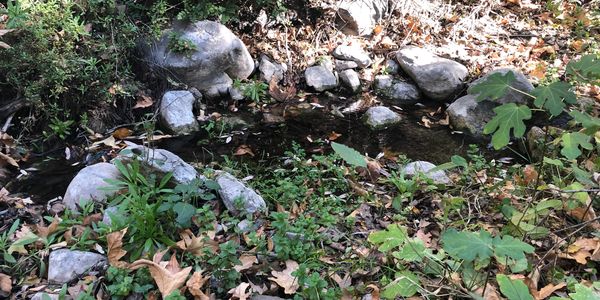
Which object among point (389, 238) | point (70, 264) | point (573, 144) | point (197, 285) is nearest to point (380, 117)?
point (573, 144)

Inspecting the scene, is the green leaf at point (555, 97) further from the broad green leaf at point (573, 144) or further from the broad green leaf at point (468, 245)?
the broad green leaf at point (468, 245)

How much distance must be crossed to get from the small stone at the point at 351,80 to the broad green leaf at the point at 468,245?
4.42 m

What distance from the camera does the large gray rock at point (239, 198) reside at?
307 centimetres

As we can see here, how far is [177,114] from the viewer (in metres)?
4.86

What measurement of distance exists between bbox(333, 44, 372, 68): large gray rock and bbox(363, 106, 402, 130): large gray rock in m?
1.13

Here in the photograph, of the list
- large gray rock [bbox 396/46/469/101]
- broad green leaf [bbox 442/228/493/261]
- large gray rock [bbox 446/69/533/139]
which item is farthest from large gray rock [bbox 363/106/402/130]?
broad green leaf [bbox 442/228/493/261]

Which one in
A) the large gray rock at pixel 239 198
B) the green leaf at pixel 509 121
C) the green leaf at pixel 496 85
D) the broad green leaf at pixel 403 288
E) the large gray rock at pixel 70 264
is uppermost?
the green leaf at pixel 496 85

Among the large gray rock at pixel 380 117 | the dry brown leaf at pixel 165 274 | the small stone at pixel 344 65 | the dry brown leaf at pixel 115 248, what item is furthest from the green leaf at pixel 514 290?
the small stone at pixel 344 65

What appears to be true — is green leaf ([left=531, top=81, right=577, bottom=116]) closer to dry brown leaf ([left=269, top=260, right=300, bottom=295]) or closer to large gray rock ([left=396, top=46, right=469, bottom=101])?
dry brown leaf ([left=269, top=260, right=300, bottom=295])

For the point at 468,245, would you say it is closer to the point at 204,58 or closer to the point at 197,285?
the point at 197,285

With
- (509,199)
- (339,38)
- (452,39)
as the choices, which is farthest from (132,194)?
(452,39)

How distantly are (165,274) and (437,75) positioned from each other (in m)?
4.53

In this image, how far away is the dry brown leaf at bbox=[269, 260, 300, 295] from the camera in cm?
237

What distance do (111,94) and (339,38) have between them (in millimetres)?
3362
